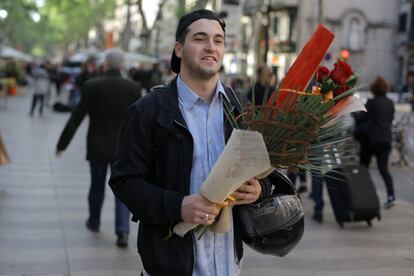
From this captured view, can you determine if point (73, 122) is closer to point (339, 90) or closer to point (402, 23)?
point (339, 90)

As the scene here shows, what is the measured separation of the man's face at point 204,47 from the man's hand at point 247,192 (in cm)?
49

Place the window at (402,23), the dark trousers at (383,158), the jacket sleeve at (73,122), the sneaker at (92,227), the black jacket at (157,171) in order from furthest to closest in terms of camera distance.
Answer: the window at (402,23)
the dark trousers at (383,158)
the sneaker at (92,227)
the jacket sleeve at (73,122)
the black jacket at (157,171)

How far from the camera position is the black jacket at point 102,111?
660 centimetres

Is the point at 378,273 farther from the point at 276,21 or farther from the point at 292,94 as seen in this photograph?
the point at 276,21

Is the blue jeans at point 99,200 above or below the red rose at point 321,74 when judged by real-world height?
below

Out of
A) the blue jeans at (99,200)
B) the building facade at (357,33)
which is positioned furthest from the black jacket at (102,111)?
the building facade at (357,33)

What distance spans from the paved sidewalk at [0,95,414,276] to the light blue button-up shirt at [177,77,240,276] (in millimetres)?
2995

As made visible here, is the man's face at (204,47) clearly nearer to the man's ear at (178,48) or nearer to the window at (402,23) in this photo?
the man's ear at (178,48)

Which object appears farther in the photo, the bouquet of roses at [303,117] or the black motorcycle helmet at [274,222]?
the black motorcycle helmet at [274,222]

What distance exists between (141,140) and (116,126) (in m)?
4.10

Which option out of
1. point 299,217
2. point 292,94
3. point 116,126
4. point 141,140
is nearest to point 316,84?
point 292,94

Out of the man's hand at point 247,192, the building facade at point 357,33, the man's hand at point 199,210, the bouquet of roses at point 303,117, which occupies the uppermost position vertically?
the building facade at point 357,33

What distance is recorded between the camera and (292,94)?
2.53 meters

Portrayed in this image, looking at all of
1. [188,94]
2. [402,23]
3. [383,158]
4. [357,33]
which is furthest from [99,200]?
[402,23]
